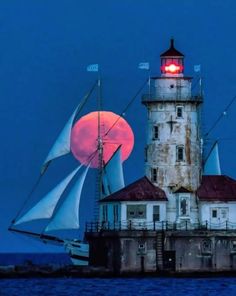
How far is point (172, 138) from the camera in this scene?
8325cm

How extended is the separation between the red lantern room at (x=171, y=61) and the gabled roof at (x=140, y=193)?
18.8ft

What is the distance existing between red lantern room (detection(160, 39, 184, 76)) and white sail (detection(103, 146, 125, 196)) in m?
5.25

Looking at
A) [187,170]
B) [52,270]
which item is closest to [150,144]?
[187,170]

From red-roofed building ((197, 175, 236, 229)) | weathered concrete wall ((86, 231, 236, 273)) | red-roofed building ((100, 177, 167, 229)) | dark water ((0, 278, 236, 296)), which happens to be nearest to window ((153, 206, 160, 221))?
red-roofed building ((100, 177, 167, 229))

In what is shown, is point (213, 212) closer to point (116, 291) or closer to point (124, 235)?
point (124, 235)

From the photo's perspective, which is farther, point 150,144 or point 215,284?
point 150,144

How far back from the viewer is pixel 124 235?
8075 centimetres

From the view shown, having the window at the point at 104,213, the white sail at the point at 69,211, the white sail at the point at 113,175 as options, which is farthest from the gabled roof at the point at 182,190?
the white sail at the point at 69,211

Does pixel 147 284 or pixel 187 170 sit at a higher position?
pixel 187 170

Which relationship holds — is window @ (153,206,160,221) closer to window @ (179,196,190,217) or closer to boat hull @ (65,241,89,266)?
window @ (179,196,190,217)

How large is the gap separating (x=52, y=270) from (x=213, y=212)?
8.91m

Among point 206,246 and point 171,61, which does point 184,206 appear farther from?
point 171,61

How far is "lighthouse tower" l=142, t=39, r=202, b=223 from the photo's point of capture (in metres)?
83.0

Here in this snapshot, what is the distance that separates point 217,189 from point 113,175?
21.2ft
